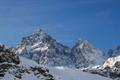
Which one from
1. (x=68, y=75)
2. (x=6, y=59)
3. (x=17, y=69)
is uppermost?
(x=6, y=59)

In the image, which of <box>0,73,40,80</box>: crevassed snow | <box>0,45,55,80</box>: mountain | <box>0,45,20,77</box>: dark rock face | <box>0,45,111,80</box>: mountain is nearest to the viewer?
<box>0,73,40,80</box>: crevassed snow

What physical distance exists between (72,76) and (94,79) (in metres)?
6.10

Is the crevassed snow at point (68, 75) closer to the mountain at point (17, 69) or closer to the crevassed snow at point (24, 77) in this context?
the mountain at point (17, 69)

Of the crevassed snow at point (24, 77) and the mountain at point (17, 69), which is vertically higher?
the mountain at point (17, 69)

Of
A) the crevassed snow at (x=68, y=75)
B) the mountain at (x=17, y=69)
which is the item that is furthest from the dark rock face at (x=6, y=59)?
the crevassed snow at (x=68, y=75)

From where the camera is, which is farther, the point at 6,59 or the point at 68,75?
the point at 68,75

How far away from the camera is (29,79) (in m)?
84.2

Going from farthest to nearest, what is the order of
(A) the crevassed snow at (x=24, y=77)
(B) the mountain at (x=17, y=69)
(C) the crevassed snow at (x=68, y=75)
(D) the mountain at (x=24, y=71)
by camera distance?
1. (C) the crevassed snow at (x=68, y=75)
2. (D) the mountain at (x=24, y=71)
3. (B) the mountain at (x=17, y=69)
4. (A) the crevassed snow at (x=24, y=77)

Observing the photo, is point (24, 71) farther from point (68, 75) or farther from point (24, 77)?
point (68, 75)

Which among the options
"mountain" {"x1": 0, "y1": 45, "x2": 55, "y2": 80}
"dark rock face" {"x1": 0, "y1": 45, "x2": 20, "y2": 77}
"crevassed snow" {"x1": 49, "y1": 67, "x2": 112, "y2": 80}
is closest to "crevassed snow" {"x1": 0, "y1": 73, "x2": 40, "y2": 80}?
"mountain" {"x1": 0, "y1": 45, "x2": 55, "y2": 80}

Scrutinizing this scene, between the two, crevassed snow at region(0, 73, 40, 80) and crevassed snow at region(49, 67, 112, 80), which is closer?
crevassed snow at region(0, 73, 40, 80)

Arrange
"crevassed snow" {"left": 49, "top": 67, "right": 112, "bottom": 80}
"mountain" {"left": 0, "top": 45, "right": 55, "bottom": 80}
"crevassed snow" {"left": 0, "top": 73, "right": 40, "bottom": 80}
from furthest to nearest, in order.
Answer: "crevassed snow" {"left": 49, "top": 67, "right": 112, "bottom": 80}, "mountain" {"left": 0, "top": 45, "right": 55, "bottom": 80}, "crevassed snow" {"left": 0, "top": 73, "right": 40, "bottom": 80}

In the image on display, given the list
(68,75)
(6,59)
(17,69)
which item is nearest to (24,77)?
(17,69)

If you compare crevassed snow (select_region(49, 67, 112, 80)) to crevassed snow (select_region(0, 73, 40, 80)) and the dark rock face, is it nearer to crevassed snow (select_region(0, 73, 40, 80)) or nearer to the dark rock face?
crevassed snow (select_region(0, 73, 40, 80))
